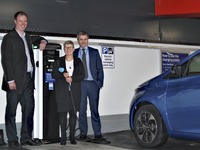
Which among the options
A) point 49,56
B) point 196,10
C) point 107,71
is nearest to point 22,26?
point 49,56

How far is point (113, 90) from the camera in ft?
30.1

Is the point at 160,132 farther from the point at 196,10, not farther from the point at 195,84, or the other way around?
the point at 196,10

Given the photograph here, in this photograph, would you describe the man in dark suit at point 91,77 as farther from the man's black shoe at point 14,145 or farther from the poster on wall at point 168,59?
the poster on wall at point 168,59

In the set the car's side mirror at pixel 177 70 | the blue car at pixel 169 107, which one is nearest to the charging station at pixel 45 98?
the blue car at pixel 169 107

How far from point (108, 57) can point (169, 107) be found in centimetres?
282

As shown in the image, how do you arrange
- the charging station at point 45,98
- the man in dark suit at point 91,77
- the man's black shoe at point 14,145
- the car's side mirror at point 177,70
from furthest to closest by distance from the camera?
the man in dark suit at point 91,77 → the charging station at point 45,98 → the man's black shoe at point 14,145 → the car's side mirror at point 177,70

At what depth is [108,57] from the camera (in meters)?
8.99

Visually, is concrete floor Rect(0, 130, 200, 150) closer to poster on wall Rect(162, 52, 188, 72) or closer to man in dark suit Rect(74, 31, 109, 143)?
man in dark suit Rect(74, 31, 109, 143)

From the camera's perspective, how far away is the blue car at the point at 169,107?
20.3ft

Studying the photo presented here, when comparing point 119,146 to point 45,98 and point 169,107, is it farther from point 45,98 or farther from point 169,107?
point 45,98

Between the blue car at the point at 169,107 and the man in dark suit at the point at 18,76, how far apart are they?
6.25 ft

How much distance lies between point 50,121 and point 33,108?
1.51 feet

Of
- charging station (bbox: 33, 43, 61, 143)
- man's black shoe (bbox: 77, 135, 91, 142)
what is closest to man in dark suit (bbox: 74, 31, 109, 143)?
man's black shoe (bbox: 77, 135, 91, 142)

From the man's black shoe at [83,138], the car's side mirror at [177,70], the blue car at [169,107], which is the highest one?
the car's side mirror at [177,70]
